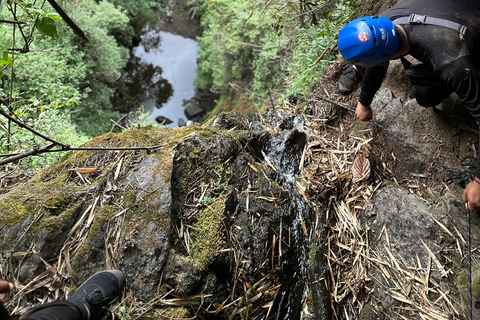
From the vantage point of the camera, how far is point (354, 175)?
3117mm

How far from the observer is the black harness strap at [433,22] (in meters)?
2.10

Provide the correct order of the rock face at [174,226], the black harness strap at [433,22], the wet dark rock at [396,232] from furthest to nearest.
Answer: the wet dark rock at [396,232]
the rock face at [174,226]
the black harness strap at [433,22]

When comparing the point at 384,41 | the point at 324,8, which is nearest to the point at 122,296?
the point at 384,41

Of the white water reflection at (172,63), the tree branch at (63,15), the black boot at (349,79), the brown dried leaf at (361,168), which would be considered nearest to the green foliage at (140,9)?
the white water reflection at (172,63)

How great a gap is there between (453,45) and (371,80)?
819 mm

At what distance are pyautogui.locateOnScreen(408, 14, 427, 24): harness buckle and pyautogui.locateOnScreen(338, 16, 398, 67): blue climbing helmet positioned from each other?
0.46 ft

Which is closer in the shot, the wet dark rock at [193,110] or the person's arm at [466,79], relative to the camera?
the person's arm at [466,79]

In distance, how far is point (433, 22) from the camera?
2.20m

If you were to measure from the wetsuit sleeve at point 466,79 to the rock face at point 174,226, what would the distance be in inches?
69.3

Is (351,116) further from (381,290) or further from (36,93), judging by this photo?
(36,93)

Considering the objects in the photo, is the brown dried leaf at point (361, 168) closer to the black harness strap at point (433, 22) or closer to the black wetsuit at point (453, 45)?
the black wetsuit at point (453, 45)

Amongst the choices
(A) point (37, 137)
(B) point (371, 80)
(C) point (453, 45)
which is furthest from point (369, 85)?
(A) point (37, 137)

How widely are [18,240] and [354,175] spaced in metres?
3.36

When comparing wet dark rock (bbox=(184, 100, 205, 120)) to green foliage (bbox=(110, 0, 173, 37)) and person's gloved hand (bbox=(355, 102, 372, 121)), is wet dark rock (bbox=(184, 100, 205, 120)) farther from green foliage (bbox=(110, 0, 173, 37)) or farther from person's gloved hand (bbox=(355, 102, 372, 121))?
person's gloved hand (bbox=(355, 102, 372, 121))
